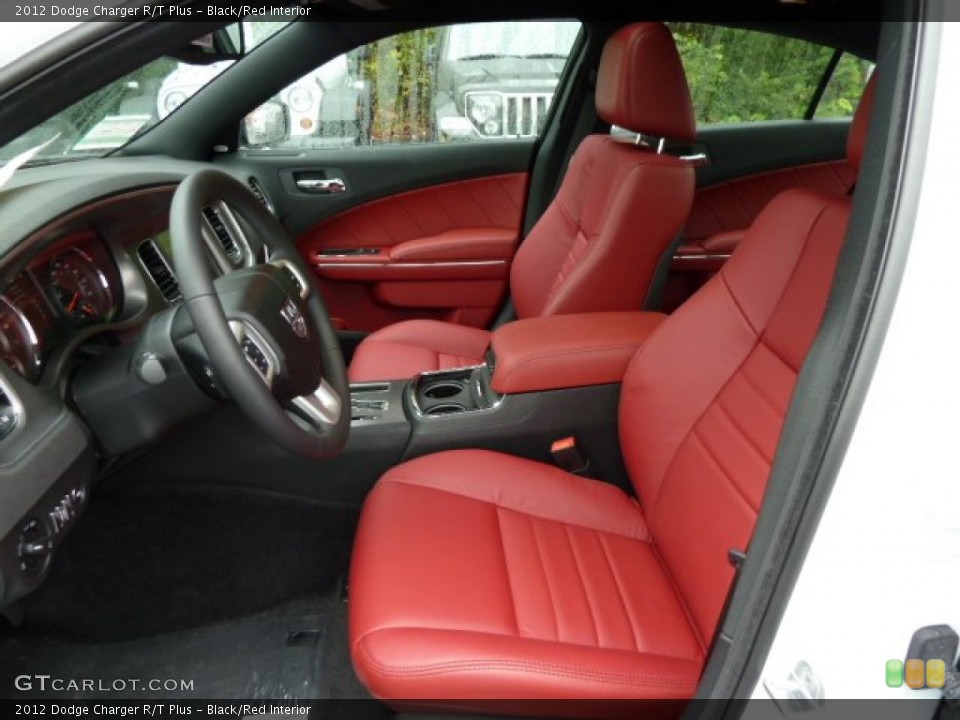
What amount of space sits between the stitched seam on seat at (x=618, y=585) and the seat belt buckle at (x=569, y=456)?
0.84ft

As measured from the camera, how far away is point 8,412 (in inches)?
41.4

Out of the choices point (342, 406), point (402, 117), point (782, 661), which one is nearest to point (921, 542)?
point (782, 661)

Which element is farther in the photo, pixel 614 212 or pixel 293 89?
pixel 293 89

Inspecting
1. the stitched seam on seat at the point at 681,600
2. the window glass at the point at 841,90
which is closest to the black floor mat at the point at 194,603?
the stitched seam on seat at the point at 681,600

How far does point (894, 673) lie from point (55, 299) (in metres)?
1.27

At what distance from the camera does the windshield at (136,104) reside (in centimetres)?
189

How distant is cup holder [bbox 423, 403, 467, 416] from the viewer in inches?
66.7

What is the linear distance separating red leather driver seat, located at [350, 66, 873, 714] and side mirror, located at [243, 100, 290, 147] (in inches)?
63.2

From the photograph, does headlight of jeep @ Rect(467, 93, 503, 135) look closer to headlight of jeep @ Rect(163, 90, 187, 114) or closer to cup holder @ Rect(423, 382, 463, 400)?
headlight of jeep @ Rect(163, 90, 187, 114)

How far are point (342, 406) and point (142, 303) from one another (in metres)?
0.47

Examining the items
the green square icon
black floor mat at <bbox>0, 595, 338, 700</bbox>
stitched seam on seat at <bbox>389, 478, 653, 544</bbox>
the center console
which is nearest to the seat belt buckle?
the center console

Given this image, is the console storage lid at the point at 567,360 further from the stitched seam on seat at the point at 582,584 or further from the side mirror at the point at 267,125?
the side mirror at the point at 267,125
